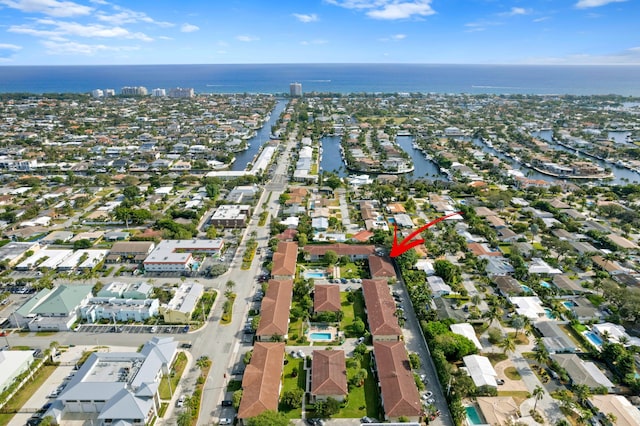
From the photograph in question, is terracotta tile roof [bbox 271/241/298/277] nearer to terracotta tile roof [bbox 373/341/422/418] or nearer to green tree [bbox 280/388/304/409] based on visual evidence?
terracotta tile roof [bbox 373/341/422/418]

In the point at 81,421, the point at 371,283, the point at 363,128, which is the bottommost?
the point at 81,421

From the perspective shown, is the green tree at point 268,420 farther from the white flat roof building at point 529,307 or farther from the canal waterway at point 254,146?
the canal waterway at point 254,146

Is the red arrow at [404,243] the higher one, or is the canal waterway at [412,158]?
the canal waterway at [412,158]

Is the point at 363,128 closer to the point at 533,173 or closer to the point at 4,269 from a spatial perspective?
the point at 533,173

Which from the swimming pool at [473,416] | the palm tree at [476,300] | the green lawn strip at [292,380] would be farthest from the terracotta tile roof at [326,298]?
the swimming pool at [473,416]

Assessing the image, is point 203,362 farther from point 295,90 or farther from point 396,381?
point 295,90

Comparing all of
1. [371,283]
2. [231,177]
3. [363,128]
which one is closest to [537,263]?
[371,283]

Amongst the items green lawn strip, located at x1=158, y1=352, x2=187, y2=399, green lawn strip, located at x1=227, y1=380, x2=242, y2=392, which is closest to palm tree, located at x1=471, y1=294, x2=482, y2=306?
green lawn strip, located at x1=227, y1=380, x2=242, y2=392

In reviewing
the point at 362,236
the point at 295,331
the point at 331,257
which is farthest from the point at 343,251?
the point at 295,331
